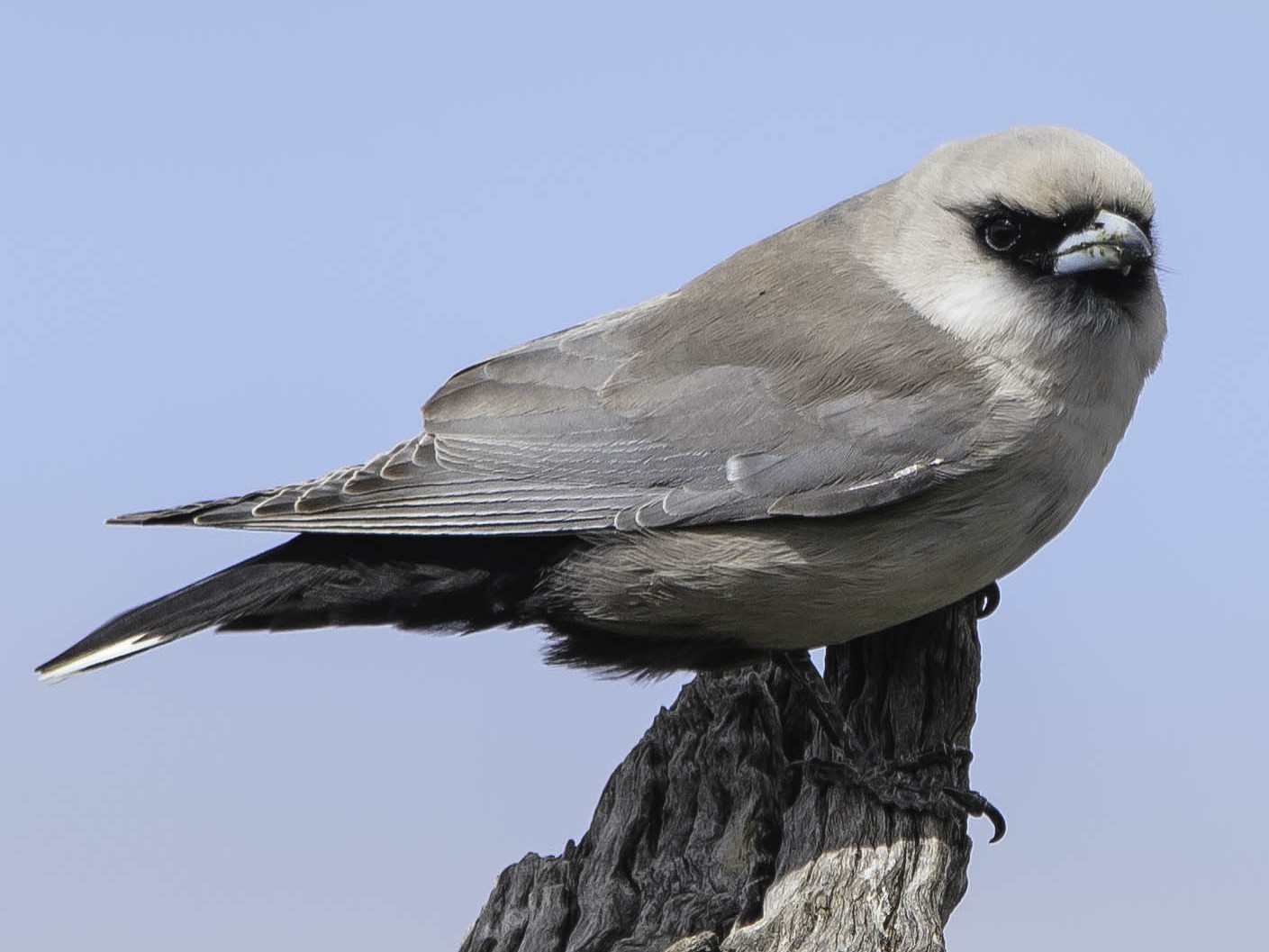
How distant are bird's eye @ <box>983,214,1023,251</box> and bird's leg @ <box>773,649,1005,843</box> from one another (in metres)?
1.46

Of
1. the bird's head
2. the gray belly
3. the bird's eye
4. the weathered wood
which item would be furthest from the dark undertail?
the bird's eye

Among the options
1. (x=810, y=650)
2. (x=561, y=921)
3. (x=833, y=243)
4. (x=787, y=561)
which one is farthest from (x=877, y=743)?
(x=833, y=243)

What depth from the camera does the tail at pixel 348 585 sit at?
5.23 meters

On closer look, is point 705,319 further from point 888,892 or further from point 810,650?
point 888,892

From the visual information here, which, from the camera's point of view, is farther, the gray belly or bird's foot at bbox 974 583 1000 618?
bird's foot at bbox 974 583 1000 618

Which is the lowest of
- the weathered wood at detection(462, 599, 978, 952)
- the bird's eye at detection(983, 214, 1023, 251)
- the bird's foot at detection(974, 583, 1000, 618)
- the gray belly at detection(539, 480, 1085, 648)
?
the weathered wood at detection(462, 599, 978, 952)

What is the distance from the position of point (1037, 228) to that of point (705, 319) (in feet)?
3.60

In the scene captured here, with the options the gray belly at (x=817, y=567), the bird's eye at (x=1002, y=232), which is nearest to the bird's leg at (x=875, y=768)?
the gray belly at (x=817, y=567)

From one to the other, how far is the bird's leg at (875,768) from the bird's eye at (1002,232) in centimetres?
146

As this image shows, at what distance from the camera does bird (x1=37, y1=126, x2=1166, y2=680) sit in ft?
16.6

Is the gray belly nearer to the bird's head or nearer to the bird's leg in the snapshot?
the bird's leg

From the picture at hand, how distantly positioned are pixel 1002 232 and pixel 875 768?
1.76 meters

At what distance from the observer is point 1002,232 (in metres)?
5.16

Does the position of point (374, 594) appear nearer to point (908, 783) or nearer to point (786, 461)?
point (786, 461)
